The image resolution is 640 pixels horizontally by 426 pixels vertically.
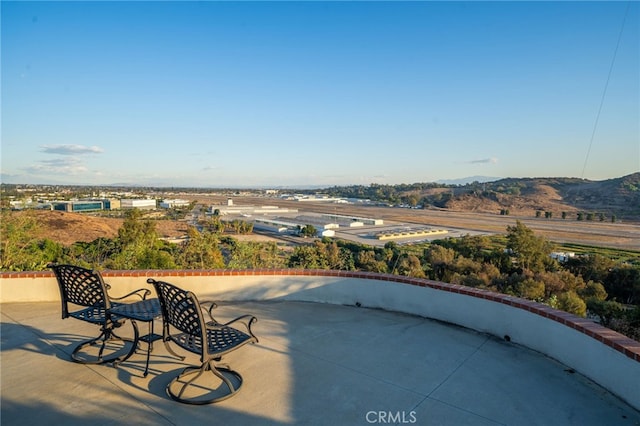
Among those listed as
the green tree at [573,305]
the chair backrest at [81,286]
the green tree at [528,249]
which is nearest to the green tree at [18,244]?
the chair backrest at [81,286]

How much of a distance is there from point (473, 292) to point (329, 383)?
1.93 meters

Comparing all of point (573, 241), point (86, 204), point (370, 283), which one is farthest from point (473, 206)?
point (370, 283)

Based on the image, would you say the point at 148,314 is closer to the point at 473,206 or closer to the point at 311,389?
the point at 311,389

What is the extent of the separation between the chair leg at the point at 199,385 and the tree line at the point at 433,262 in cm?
499

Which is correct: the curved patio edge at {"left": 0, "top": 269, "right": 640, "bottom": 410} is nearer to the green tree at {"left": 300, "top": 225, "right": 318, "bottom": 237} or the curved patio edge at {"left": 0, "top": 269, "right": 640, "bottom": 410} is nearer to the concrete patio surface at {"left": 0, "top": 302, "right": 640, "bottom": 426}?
the concrete patio surface at {"left": 0, "top": 302, "right": 640, "bottom": 426}

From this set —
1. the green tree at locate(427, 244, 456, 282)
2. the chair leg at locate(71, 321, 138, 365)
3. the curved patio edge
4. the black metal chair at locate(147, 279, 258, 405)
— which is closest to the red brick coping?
the curved patio edge

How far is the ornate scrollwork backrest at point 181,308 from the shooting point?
2.23 m

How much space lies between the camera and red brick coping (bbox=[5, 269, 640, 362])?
247 centimetres

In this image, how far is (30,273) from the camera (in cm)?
454

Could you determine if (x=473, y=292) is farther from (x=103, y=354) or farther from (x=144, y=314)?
(x=103, y=354)

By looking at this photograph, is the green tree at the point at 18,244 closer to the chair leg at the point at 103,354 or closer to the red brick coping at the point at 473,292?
the red brick coping at the point at 473,292

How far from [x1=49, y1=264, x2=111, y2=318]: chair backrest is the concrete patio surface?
0.46m

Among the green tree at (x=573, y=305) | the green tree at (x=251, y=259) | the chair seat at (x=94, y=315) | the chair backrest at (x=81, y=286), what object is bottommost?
the green tree at (x=573, y=305)

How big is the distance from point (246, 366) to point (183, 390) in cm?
57
